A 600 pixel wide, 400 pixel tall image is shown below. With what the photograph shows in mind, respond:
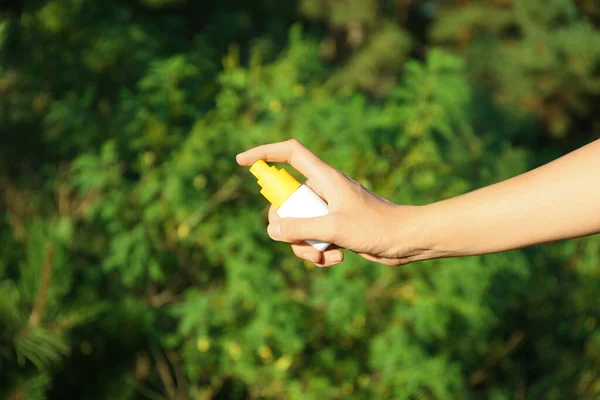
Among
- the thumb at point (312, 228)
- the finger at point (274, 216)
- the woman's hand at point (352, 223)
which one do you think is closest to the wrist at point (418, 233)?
the woman's hand at point (352, 223)

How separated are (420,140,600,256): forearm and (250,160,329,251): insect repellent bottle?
200 millimetres

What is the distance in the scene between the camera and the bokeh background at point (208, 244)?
9.40ft

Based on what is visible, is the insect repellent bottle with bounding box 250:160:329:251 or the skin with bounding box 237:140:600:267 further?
the insect repellent bottle with bounding box 250:160:329:251

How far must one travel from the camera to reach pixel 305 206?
4.32 feet

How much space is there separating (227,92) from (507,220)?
224 cm

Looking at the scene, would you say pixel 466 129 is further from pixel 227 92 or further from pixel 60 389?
pixel 60 389

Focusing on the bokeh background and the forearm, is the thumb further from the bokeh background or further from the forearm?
the bokeh background

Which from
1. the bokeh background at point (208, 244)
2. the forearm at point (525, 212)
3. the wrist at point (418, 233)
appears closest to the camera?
the forearm at point (525, 212)

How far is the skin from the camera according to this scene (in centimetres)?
120

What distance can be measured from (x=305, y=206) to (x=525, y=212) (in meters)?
0.39

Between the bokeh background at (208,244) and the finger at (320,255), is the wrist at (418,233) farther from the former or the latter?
the bokeh background at (208,244)

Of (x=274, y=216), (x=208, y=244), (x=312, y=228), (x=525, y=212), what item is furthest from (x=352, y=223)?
(x=208, y=244)

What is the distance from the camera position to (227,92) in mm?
3301

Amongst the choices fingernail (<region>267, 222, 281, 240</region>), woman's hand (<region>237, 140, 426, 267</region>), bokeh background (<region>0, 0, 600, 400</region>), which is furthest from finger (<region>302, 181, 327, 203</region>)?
bokeh background (<region>0, 0, 600, 400</region>)
